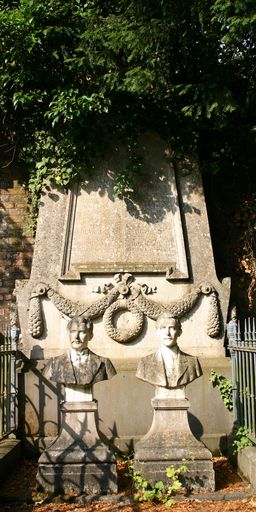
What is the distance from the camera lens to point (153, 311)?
27.2 ft

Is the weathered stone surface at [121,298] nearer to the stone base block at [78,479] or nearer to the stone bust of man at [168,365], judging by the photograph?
the stone bust of man at [168,365]

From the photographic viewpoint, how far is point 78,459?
6066 millimetres

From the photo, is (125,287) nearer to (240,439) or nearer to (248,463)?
(240,439)

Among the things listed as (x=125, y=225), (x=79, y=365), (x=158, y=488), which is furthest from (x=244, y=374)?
(x=125, y=225)

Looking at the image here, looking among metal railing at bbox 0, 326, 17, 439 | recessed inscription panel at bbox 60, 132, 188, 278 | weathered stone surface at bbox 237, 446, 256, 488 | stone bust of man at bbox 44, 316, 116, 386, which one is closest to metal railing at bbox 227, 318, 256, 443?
weathered stone surface at bbox 237, 446, 256, 488

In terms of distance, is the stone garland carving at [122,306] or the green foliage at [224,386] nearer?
the green foliage at [224,386]

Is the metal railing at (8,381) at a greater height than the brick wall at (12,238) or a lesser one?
lesser

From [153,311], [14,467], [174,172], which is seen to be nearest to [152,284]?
[153,311]

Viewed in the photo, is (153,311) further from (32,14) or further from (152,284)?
(32,14)

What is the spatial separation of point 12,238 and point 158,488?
16.1ft

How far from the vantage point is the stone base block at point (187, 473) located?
6.09 metres

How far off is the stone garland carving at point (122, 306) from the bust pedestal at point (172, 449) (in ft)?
6.42

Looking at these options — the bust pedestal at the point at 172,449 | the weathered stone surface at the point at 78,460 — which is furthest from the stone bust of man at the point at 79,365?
the bust pedestal at the point at 172,449

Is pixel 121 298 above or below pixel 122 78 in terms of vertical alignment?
below
